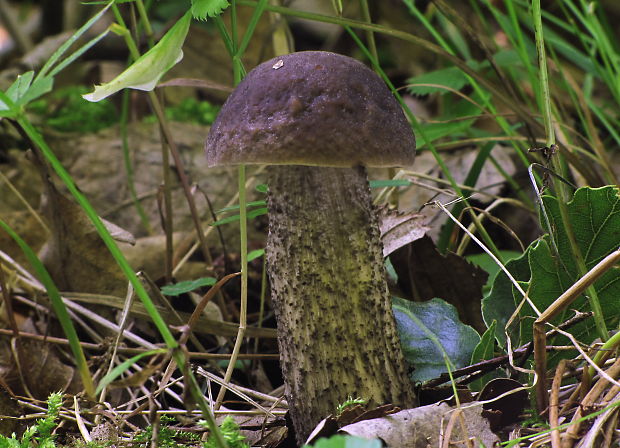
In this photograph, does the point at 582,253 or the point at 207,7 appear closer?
the point at 207,7

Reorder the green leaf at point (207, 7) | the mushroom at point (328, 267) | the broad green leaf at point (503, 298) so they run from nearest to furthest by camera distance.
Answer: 1. the green leaf at point (207, 7)
2. the mushroom at point (328, 267)
3. the broad green leaf at point (503, 298)

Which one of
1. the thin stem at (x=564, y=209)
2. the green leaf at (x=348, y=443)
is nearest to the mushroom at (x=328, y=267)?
the thin stem at (x=564, y=209)

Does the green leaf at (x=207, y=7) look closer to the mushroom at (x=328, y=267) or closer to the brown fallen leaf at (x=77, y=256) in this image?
the mushroom at (x=328, y=267)

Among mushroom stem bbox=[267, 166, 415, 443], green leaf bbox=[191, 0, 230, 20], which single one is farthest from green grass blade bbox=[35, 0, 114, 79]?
mushroom stem bbox=[267, 166, 415, 443]

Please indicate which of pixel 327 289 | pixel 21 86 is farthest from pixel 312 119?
pixel 21 86

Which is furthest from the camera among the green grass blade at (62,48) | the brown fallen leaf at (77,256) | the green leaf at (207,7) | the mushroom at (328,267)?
the brown fallen leaf at (77,256)

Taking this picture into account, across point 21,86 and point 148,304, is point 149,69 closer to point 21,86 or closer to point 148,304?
point 21,86

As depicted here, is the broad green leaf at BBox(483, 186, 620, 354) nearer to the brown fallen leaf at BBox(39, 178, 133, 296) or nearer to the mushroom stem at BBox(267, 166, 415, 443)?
the mushroom stem at BBox(267, 166, 415, 443)
